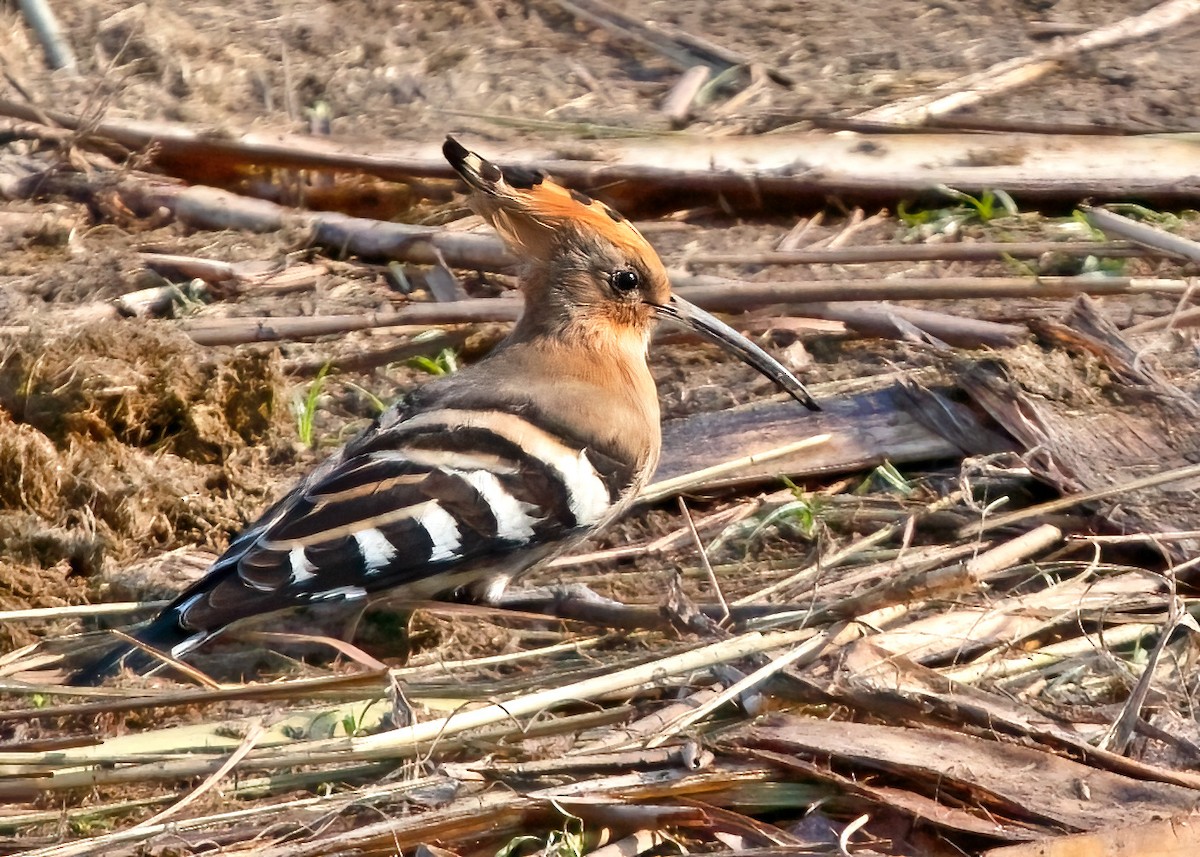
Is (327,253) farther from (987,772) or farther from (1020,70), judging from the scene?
(987,772)

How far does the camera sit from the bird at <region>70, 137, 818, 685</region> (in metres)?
2.93

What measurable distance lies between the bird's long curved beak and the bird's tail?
1308 mm

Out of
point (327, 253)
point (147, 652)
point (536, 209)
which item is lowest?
point (327, 253)

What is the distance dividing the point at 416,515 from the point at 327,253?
69.0 inches

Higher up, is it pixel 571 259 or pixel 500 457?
pixel 571 259

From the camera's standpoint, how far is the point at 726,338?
3740 mm

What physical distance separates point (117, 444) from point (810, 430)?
1442 mm

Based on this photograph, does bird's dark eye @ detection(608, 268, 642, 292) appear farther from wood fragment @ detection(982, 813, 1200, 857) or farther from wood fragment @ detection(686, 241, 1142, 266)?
wood fragment @ detection(982, 813, 1200, 857)

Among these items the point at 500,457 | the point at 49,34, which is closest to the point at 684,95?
the point at 49,34

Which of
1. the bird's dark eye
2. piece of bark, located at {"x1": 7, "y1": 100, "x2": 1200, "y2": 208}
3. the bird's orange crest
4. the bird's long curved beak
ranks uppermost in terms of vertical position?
the bird's orange crest

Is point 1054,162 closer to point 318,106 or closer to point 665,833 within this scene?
point 318,106

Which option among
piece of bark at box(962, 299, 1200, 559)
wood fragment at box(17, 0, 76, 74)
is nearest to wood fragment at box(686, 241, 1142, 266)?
piece of bark at box(962, 299, 1200, 559)

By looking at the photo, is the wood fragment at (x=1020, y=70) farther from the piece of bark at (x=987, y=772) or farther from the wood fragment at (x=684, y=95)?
the piece of bark at (x=987, y=772)

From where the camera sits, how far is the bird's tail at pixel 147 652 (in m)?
2.85
